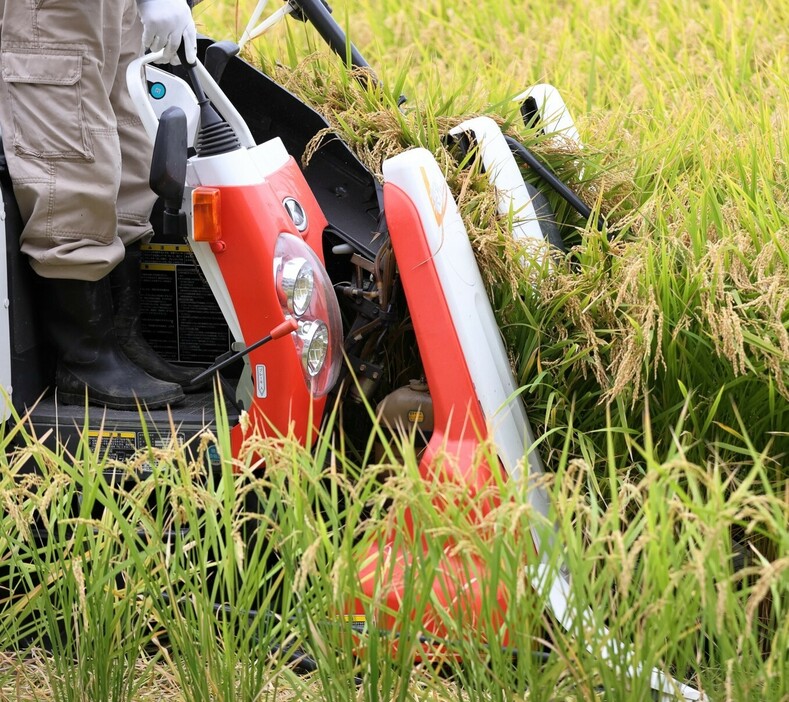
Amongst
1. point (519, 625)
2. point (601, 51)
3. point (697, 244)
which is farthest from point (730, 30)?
point (519, 625)

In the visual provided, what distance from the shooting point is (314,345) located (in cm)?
198

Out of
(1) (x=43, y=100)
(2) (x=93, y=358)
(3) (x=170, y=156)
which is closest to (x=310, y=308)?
(3) (x=170, y=156)

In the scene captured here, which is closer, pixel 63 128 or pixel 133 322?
pixel 63 128

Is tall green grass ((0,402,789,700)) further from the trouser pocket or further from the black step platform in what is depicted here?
the trouser pocket

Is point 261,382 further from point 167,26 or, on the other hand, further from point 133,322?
point 167,26

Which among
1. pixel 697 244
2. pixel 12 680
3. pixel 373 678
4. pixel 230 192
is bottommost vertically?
pixel 12 680

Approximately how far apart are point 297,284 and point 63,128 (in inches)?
20.0

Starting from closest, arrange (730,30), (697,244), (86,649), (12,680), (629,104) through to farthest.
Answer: (86,649) < (12,680) < (697,244) < (629,104) < (730,30)

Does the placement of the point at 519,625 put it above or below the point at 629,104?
below

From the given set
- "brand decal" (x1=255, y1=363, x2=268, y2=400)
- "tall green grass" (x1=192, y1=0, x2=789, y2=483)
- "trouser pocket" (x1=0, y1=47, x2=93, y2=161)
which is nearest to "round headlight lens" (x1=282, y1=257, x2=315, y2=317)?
"brand decal" (x1=255, y1=363, x2=268, y2=400)

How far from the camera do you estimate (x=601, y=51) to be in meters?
4.04

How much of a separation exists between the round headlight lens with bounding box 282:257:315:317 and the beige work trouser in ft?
1.19

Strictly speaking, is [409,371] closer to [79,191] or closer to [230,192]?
→ [230,192]

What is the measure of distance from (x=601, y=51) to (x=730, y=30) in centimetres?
47
